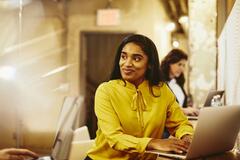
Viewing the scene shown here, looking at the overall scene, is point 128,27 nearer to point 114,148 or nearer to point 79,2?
point 79,2

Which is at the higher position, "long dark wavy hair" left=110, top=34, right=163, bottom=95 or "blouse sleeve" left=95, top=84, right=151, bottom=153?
"long dark wavy hair" left=110, top=34, right=163, bottom=95

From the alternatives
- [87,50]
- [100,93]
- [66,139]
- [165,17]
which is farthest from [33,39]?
[66,139]

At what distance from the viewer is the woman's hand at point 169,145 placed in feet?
5.65

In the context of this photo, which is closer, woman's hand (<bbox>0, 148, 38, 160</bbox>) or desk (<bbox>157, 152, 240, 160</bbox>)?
woman's hand (<bbox>0, 148, 38, 160</bbox>)

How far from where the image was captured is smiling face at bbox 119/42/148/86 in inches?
79.7

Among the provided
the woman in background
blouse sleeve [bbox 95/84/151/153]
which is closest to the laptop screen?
blouse sleeve [bbox 95/84/151/153]

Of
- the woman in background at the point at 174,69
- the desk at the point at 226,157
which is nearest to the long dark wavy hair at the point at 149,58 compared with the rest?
the desk at the point at 226,157

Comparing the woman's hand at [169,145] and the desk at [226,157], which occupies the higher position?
the woman's hand at [169,145]

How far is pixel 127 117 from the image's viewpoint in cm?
197

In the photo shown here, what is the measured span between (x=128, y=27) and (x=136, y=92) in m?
5.46

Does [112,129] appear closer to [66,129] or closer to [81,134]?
[66,129]

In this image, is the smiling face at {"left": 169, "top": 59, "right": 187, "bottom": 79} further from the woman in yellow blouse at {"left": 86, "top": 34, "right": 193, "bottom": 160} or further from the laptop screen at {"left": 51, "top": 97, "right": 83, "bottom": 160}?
the laptop screen at {"left": 51, "top": 97, "right": 83, "bottom": 160}

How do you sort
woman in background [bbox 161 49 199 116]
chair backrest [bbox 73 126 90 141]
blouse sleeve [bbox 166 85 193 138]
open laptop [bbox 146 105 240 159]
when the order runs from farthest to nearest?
woman in background [bbox 161 49 199 116], chair backrest [bbox 73 126 90 141], blouse sleeve [bbox 166 85 193 138], open laptop [bbox 146 105 240 159]

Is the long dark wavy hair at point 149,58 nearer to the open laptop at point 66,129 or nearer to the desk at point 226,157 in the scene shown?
the desk at point 226,157
